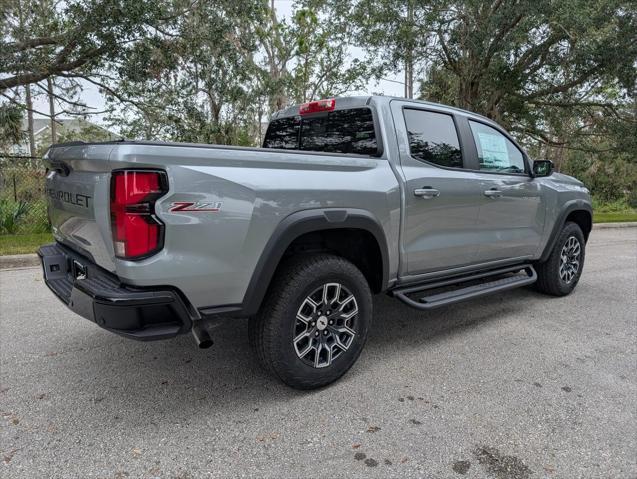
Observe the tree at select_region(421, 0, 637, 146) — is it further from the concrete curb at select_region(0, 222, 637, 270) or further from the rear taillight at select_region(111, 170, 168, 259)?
the concrete curb at select_region(0, 222, 637, 270)

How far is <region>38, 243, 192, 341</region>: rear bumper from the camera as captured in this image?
2195 millimetres

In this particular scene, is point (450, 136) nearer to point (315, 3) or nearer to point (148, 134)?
point (148, 134)

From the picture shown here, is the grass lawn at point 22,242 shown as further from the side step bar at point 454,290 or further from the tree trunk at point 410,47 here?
the tree trunk at point 410,47

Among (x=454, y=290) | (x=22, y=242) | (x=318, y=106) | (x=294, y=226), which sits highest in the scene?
(x=318, y=106)

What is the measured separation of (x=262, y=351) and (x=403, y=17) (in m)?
11.1

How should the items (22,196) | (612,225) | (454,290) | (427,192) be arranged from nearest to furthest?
(427,192) → (454,290) → (22,196) → (612,225)

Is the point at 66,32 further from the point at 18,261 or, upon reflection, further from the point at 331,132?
the point at 331,132

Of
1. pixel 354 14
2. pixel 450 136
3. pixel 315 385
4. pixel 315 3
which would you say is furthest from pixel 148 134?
pixel 315 385

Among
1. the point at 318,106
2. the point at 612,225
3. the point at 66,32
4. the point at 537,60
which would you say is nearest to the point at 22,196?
the point at 66,32

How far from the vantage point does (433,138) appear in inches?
146

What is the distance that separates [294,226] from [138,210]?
0.86m

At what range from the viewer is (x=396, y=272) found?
3.35 meters

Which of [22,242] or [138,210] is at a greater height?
[138,210]

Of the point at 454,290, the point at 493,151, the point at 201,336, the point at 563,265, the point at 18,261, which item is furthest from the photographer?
the point at 18,261
